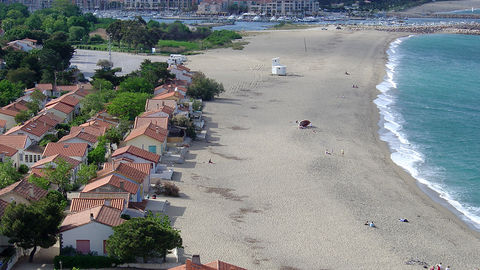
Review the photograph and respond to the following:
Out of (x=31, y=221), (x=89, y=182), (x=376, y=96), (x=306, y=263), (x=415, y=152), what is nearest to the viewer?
(x=31, y=221)

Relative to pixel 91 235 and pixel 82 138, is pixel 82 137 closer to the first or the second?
pixel 82 138

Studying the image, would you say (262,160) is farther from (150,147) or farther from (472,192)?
(472,192)

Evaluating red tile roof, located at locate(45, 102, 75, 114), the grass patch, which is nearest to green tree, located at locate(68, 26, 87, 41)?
the grass patch

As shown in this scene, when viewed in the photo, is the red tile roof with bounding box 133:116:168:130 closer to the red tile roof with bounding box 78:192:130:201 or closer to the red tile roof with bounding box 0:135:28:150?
the red tile roof with bounding box 0:135:28:150

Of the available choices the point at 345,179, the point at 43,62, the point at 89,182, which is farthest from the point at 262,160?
the point at 43,62

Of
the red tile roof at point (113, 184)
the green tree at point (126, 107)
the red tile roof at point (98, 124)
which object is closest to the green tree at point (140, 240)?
the red tile roof at point (113, 184)

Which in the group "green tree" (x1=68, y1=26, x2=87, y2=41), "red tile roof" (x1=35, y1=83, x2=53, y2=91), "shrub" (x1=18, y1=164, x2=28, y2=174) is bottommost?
"shrub" (x1=18, y1=164, x2=28, y2=174)
